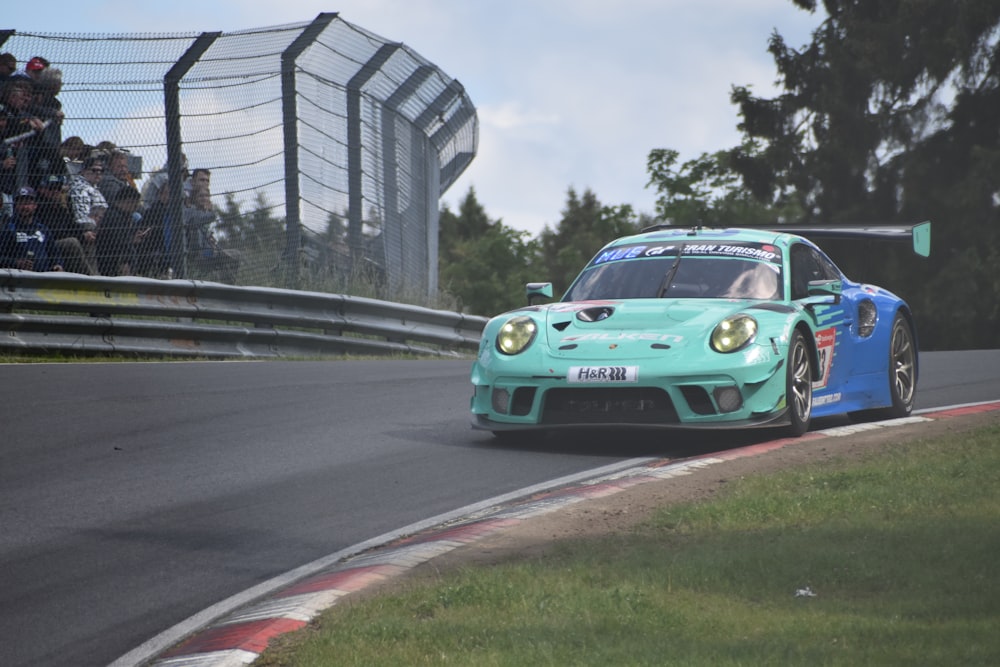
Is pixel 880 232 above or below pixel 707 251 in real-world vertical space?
above

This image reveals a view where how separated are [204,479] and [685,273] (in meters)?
3.44

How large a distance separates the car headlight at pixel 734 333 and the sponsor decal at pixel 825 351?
2.39 feet

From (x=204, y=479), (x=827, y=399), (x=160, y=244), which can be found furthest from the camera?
(x=160, y=244)

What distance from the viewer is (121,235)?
1396 cm

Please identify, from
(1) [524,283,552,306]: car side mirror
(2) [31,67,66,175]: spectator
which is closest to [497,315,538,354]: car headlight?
(1) [524,283,552,306]: car side mirror

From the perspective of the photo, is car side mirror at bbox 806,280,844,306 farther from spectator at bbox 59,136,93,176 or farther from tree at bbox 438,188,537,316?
tree at bbox 438,188,537,316

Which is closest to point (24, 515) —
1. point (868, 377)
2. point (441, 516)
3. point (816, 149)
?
point (441, 516)

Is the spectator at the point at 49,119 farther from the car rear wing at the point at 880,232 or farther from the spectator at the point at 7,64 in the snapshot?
the car rear wing at the point at 880,232

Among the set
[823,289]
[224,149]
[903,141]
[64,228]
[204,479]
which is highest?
[903,141]

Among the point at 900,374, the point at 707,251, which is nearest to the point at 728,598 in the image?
the point at 707,251

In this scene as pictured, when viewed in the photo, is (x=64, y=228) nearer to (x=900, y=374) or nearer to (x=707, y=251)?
(x=707, y=251)

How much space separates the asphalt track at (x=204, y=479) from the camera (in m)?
5.03

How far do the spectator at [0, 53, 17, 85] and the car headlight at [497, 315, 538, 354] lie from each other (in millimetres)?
6917

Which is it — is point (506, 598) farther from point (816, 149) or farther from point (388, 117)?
point (816, 149)
